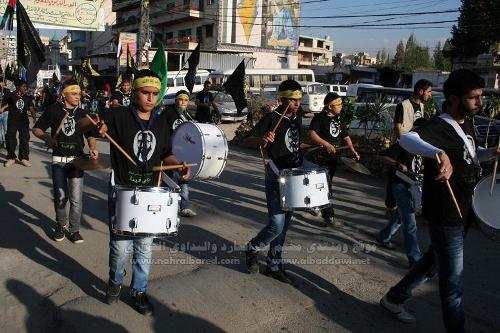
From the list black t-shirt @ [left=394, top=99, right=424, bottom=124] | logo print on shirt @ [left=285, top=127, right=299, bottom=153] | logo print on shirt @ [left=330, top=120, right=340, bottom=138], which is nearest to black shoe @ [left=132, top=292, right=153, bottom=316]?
logo print on shirt @ [left=285, top=127, right=299, bottom=153]

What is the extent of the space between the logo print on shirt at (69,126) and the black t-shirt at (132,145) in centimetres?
191

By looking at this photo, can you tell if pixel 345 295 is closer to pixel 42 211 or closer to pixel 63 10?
pixel 42 211

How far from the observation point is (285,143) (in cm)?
468

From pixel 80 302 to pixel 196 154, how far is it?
184 cm

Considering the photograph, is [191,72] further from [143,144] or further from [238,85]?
[143,144]

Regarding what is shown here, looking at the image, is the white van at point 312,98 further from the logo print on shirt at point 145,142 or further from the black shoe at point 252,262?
the logo print on shirt at point 145,142

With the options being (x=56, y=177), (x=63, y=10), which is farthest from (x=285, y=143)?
(x=63, y=10)

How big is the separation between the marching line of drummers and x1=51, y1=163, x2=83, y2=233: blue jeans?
0.01 meters

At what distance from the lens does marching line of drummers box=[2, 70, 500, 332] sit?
3229mm

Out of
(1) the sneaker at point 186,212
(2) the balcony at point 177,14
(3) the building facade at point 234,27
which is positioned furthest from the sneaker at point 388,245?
(2) the balcony at point 177,14

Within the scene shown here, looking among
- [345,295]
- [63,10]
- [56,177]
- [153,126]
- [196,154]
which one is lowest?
[345,295]

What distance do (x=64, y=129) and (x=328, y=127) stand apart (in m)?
3.32

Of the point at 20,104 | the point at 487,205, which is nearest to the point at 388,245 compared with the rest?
the point at 487,205

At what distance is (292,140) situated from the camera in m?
4.73
